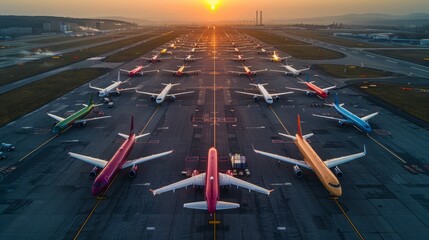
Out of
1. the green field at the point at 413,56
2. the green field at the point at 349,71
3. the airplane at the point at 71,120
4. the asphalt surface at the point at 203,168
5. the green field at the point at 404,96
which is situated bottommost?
the asphalt surface at the point at 203,168

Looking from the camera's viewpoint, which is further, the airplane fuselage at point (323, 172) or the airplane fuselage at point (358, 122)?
the airplane fuselage at point (358, 122)

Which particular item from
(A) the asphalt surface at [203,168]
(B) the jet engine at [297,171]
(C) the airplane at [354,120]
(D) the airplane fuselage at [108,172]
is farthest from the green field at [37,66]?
(C) the airplane at [354,120]

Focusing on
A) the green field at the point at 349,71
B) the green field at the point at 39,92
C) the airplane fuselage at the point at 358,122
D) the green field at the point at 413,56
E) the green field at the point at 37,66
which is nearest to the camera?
the airplane fuselage at the point at 358,122

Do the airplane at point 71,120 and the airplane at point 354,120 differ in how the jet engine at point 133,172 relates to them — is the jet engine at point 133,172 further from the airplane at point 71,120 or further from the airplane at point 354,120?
the airplane at point 354,120

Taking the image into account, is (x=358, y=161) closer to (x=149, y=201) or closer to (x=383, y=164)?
(x=383, y=164)

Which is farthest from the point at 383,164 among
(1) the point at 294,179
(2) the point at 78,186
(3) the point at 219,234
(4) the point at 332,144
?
(2) the point at 78,186

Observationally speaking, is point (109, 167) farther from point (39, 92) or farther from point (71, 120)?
point (39, 92)

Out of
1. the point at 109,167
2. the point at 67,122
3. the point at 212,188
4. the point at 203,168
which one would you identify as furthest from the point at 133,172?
the point at 67,122

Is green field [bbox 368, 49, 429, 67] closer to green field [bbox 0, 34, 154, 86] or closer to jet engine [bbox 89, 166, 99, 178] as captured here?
jet engine [bbox 89, 166, 99, 178]
